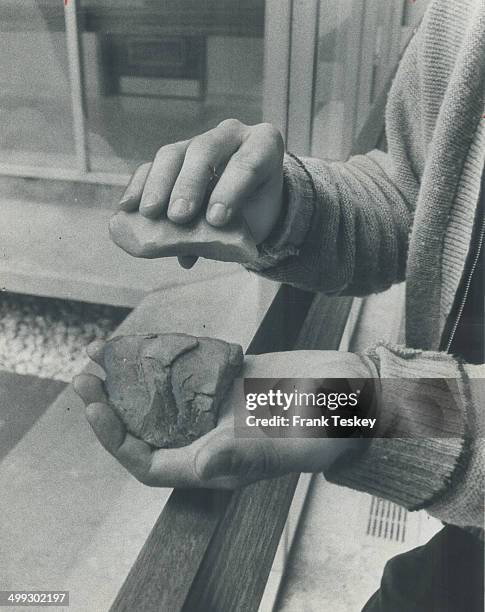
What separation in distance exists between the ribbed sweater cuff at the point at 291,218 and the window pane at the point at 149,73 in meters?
0.10

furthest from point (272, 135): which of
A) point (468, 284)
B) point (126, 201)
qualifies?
point (468, 284)

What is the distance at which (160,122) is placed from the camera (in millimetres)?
606

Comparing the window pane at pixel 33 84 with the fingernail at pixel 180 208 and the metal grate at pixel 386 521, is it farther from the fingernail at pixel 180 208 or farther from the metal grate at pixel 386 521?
the metal grate at pixel 386 521

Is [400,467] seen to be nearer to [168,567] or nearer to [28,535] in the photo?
[168,567]

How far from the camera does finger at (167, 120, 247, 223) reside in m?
0.48

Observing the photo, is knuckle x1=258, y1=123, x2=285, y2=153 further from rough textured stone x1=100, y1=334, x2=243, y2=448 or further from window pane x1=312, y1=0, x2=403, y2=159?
window pane x1=312, y1=0, x2=403, y2=159

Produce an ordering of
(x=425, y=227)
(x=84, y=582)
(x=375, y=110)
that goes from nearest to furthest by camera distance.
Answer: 1. (x=84, y=582)
2. (x=425, y=227)
3. (x=375, y=110)

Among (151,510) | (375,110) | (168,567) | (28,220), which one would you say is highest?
(28,220)

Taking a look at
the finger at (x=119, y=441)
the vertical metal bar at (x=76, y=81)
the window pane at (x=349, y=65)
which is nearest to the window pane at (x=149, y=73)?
the vertical metal bar at (x=76, y=81)

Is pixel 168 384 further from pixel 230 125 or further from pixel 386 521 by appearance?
pixel 386 521

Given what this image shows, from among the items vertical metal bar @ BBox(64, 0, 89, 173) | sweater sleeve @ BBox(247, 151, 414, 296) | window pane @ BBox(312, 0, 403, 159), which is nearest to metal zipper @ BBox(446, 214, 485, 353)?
sweater sleeve @ BBox(247, 151, 414, 296)

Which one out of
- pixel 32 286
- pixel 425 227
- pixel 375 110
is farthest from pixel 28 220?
pixel 375 110

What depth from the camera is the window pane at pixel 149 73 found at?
52 cm

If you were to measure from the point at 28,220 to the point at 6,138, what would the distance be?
0.26 ft
